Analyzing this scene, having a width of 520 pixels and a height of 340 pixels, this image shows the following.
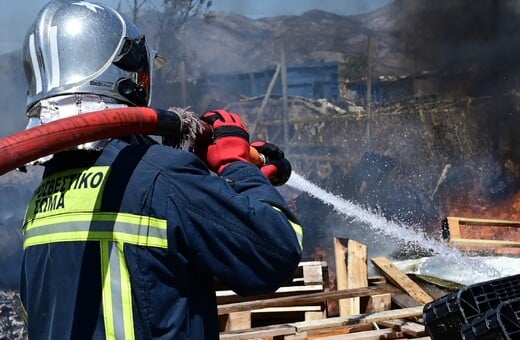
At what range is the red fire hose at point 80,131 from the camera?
1.29 m

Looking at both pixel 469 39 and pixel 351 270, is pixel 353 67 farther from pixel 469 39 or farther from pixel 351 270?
pixel 351 270

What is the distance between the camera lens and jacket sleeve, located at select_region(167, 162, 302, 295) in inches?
62.7

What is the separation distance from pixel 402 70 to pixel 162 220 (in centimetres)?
1544

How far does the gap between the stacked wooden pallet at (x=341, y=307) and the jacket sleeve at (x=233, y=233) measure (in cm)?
215

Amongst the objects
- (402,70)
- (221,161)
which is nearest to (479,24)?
(402,70)

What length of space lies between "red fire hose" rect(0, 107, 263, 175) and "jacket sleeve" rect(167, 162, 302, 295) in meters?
0.17

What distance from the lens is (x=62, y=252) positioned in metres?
1.68

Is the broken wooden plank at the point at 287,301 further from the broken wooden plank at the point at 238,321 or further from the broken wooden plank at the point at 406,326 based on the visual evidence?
the broken wooden plank at the point at 406,326

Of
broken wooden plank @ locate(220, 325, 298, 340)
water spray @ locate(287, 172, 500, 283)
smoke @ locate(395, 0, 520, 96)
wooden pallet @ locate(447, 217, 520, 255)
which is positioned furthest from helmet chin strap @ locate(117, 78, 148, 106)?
smoke @ locate(395, 0, 520, 96)

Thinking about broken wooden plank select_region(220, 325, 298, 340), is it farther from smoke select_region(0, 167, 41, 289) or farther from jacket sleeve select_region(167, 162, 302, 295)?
smoke select_region(0, 167, 41, 289)

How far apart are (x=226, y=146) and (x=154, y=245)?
373 millimetres

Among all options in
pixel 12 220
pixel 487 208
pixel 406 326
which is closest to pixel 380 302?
pixel 406 326

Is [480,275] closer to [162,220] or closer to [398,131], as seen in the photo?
[162,220]

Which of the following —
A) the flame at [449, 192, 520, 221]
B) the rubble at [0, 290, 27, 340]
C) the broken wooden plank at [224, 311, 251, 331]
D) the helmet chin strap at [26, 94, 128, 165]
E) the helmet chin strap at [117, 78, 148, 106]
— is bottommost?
the rubble at [0, 290, 27, 340]
